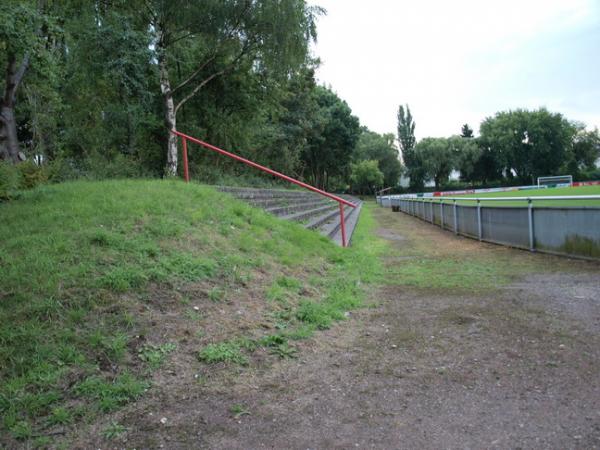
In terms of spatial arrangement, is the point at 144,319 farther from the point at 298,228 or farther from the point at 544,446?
the point at 298,228

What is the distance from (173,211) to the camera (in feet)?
19.8

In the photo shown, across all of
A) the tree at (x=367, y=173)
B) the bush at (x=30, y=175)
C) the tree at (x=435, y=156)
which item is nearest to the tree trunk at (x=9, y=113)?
the bush at (x=30, y=175)

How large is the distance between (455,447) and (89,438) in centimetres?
207

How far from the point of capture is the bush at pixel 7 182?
19.5 feet

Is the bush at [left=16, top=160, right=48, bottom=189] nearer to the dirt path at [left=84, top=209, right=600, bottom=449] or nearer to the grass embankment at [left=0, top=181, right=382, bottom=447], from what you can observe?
the grass embankment at [left=0, top=181, right=382, bottom=447]

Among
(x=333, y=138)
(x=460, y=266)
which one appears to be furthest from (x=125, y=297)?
(x=333, y=138)

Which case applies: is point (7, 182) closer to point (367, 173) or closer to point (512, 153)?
point (367, 173)

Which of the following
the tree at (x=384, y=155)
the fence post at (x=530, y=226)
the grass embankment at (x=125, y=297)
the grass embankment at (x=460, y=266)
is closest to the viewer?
the grass embankment at (x=125, y=297)

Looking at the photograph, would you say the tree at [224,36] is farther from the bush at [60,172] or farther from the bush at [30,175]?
the bush at [30,175]

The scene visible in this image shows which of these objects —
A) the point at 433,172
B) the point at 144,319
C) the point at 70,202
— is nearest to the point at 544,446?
the point at 144,319

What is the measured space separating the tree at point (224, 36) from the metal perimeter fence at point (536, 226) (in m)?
7.35

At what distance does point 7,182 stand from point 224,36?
28.1 ft

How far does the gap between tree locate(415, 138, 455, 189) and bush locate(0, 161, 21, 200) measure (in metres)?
69.0

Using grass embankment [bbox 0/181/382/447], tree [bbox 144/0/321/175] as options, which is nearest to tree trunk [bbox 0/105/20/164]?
tree [bbox 144/0/321/175]
